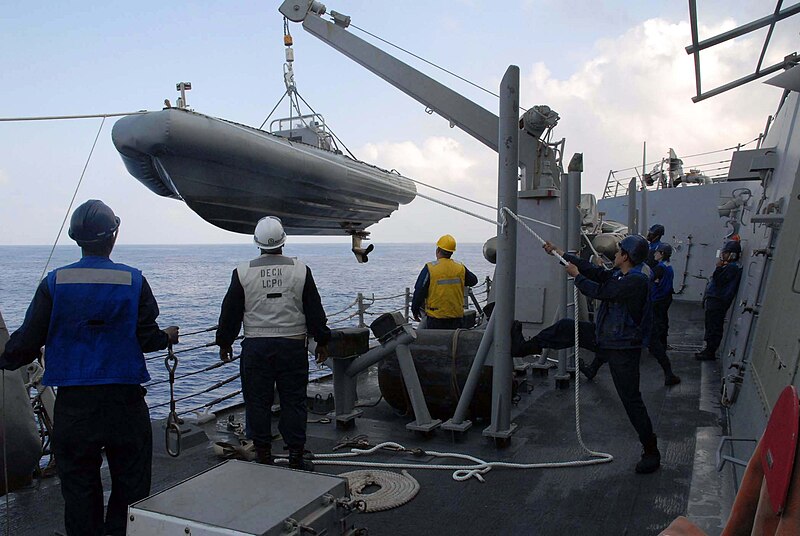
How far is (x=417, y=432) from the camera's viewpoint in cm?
469

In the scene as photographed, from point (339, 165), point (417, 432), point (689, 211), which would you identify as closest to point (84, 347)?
point (417, 432)

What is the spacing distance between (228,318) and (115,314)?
1.16 meters

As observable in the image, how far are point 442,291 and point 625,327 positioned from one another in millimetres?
2382

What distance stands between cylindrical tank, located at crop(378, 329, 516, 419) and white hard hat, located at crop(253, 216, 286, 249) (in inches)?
70.3

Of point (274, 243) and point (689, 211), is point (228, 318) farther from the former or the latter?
point (689, 211)

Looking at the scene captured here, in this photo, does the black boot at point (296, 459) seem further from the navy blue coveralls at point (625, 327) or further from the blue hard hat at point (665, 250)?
the blue hard hat at point (665, 250)

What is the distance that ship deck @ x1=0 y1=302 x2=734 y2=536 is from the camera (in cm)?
318

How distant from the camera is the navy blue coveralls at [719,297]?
714 cm

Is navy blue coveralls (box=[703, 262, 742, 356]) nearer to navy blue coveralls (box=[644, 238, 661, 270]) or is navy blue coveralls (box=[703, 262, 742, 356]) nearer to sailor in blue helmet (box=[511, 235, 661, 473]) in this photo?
navy blue coveralls (box=[644, 238, 661, 270])

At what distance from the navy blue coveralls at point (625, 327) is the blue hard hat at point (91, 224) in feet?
8.77

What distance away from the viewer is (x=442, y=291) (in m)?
6.07

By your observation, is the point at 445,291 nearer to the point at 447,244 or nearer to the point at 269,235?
the point at 447,244

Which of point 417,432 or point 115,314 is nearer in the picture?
point 115,314

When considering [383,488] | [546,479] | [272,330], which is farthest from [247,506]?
[546,479]
